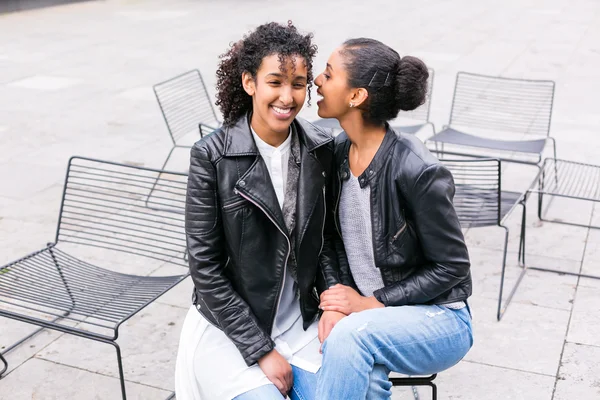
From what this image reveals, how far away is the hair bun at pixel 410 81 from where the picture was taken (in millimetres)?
2746

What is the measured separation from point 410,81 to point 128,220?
3.47 m

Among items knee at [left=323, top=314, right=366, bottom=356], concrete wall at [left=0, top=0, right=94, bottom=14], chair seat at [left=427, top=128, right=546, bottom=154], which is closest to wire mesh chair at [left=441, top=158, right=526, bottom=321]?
chair seat at [left=427, top=128, right=546, bottom=154]

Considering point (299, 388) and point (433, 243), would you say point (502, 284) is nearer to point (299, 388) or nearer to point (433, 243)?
point (433, 243)

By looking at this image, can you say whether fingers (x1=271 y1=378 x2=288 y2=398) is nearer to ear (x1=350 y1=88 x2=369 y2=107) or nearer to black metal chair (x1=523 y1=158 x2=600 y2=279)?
ear (x1=350 y1=88 x2=369 y2=107)

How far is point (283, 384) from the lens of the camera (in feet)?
9.10

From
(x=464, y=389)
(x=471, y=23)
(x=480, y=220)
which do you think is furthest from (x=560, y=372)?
(x=471, y=23)

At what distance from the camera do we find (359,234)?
2.91 m

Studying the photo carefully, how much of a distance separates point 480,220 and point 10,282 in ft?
8.05

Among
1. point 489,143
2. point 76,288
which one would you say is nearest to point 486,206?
point 489,143

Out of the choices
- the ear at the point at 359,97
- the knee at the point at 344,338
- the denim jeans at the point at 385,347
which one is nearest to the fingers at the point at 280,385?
the denim jeans at the point at 385,347

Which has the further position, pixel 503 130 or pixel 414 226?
pixel 503 130

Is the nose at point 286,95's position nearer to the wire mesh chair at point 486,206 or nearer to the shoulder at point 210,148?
the shoulder at point 210,148

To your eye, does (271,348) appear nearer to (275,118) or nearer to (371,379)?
(371,379)

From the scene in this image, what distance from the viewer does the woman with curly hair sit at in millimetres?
2768
